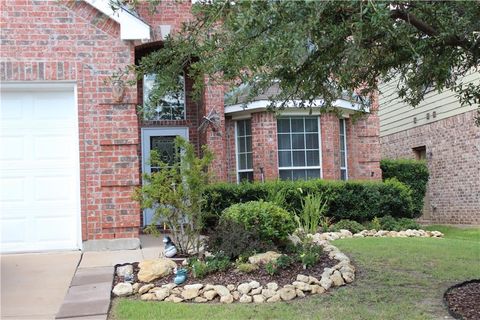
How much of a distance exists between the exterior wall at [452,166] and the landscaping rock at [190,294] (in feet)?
37.2

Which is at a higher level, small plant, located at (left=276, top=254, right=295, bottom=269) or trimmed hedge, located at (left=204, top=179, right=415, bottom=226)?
trimmed hedge, located at (left=204, top=179, right=415, bottom=226)

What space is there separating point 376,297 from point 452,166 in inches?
467

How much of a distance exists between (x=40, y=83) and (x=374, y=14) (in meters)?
6.50

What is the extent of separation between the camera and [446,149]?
16609 mm

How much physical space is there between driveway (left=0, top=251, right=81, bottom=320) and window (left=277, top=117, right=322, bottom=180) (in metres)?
5.66

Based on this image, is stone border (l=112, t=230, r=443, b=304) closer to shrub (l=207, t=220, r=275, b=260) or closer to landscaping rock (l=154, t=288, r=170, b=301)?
landscaping rock (l=154, t=288, r=170, b=301)

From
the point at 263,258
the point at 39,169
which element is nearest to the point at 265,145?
the point at 39,169

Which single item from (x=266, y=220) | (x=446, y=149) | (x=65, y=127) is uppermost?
(x=65, y=127)

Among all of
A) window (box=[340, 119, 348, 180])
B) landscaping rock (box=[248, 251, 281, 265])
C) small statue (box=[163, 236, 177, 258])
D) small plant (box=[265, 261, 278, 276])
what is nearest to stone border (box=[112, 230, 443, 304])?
small plant (box=[265, 261, 278, 276])

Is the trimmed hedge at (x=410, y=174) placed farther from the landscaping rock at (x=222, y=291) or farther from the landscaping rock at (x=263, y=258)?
the landscaping rock at (x=222, y=291)

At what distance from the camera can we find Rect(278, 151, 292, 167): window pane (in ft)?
40.9

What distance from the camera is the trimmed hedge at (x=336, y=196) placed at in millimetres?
11211

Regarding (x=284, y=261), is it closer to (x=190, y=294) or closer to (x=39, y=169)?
(x=190, y=294)

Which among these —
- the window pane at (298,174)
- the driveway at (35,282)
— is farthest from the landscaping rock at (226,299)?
the window pane at (298,174)
